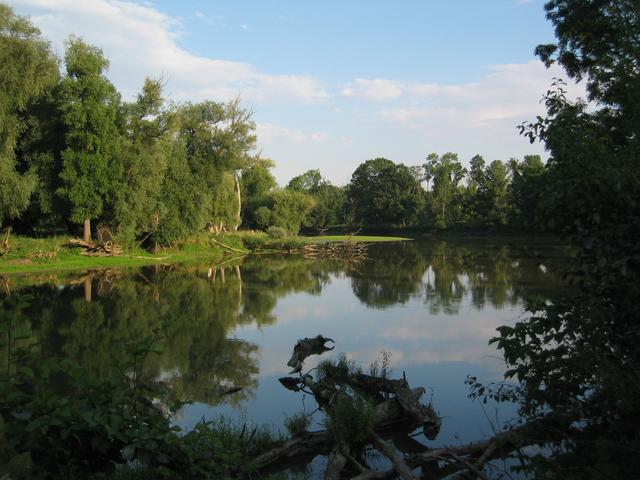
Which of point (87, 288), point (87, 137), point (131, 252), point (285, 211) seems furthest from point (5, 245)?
point (285, 211)

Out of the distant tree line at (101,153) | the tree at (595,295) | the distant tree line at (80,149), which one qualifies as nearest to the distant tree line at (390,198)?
the distant tree line at (101,153)

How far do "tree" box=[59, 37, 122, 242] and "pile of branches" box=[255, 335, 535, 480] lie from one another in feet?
89.8

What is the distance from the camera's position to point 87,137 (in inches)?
1266

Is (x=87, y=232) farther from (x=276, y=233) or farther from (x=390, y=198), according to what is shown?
(x=390, y=198)

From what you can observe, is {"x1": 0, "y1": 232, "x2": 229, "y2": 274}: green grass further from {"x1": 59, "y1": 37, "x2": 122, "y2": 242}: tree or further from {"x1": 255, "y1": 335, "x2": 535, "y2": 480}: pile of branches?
{"x1": 255, "y1": 335, "x2": 535, "y2": 480}: pile of branches

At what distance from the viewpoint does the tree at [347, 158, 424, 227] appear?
8884 cm

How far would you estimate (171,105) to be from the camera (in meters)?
37.3

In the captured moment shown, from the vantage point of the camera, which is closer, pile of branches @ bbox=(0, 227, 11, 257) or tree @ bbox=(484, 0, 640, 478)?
tree @ bbox=(484, 0, 640, 478)

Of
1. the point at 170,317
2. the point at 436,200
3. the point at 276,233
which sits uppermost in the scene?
the point at 436,200

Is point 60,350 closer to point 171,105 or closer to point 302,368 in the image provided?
point 302,368

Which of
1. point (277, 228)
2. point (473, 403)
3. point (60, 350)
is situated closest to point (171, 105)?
point (277, 228)

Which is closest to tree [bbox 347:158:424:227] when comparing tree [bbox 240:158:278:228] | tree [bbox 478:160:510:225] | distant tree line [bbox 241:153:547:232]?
distant tree line [bbox 241:153:547:232]

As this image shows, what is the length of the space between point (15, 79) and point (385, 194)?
230 ft

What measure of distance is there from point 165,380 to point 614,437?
7.72m
